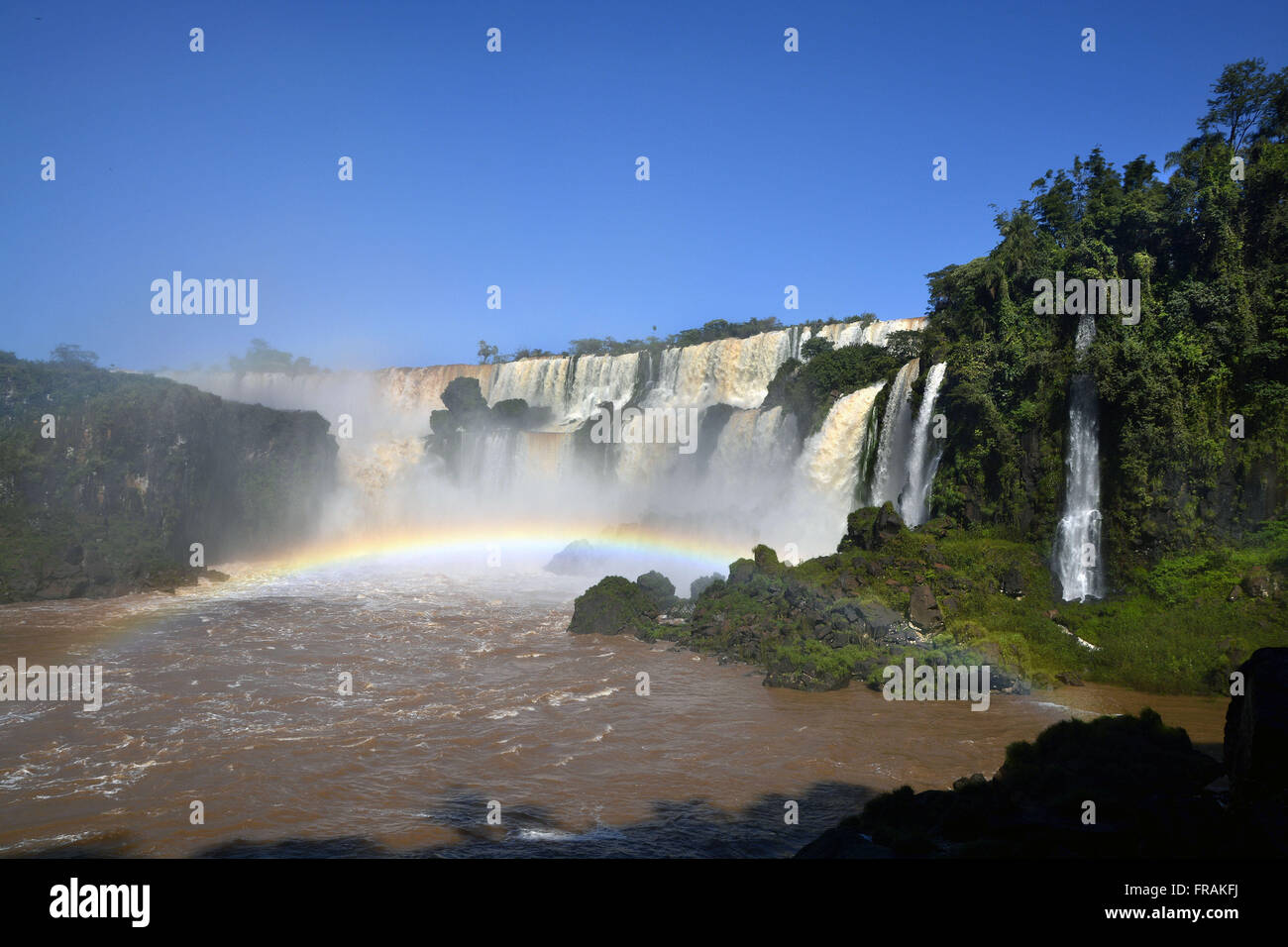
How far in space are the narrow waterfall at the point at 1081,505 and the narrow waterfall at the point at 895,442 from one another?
20.2 ft

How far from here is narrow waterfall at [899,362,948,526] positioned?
25422mm

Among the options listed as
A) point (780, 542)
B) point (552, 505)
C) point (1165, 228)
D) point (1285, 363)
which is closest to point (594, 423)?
point (552, 505)

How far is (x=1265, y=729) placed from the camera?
6.33m

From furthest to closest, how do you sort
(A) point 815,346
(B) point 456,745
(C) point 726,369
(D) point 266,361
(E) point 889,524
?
(D) point 266,361
(C) point 726,369
(A) point 815,346
(E) point 889,524
(B) point 456,745

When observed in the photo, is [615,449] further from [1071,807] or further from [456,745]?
[1071,807]

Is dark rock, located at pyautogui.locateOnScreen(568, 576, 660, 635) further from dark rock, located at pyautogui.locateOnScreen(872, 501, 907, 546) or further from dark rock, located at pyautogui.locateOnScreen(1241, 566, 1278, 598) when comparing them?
dark rock, located at pyautogui.locateOnScreen(1241, 566, 1278, 598)

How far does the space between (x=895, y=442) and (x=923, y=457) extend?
176 centimetres

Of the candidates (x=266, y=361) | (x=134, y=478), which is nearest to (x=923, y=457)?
(x=134, y=478)

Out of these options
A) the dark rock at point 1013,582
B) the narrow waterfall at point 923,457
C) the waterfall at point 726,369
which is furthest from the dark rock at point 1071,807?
the waterfall at point 726,369

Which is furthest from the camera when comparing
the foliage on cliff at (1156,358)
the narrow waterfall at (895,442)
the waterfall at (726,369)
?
the waterfall at (726,369)

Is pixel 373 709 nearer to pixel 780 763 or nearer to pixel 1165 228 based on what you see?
pixel 780 763

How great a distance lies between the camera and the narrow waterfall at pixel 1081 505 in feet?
66.4

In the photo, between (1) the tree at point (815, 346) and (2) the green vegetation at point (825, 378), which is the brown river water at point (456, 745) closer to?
(2) the green vegetation at point (825, 378)

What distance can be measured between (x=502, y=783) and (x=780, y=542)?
2163 centimetres
